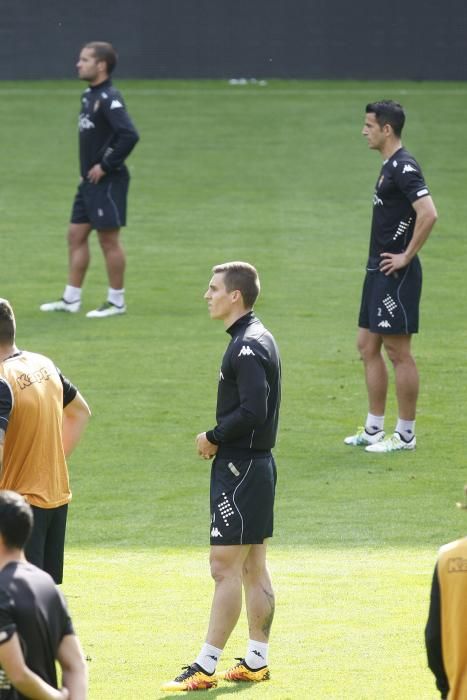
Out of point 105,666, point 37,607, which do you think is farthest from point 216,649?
point 37,607

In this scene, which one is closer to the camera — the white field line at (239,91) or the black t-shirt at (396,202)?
the black t-shirt at (396,202)

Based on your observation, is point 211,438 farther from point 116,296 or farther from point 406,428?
point 116,296

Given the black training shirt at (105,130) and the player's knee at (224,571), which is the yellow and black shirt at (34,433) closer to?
the player's knee at (224,571)

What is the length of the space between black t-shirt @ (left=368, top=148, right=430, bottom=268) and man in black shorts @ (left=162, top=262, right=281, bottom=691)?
3.91 metres

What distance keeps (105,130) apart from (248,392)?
8.75 m

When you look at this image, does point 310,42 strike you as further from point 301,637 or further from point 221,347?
point 301,637

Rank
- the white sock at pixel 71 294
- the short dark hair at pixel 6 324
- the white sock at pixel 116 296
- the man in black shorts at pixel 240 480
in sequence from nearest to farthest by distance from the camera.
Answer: the short dark hair at pixel 6 324
the man in black shorts at pixel 240 480
the white sock at pixel 116 296
the white sock at pixel 71 294

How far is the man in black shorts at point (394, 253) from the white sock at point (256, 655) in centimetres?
425

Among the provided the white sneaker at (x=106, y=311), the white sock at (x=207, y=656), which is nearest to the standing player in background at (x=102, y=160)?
the white sneaker at (x=106, y=311)

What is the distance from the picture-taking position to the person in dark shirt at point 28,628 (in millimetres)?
4496

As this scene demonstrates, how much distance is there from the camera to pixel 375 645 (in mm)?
7059

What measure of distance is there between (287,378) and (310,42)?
71.5ft

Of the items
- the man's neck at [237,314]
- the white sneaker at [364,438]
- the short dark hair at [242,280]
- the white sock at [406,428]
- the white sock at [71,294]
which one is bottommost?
the white sock at [71,294]

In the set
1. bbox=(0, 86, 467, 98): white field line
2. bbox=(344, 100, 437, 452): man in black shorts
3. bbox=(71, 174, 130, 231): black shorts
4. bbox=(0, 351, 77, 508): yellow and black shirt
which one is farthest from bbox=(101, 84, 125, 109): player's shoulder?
bbox=(0, 86, 467, 98): white field line
